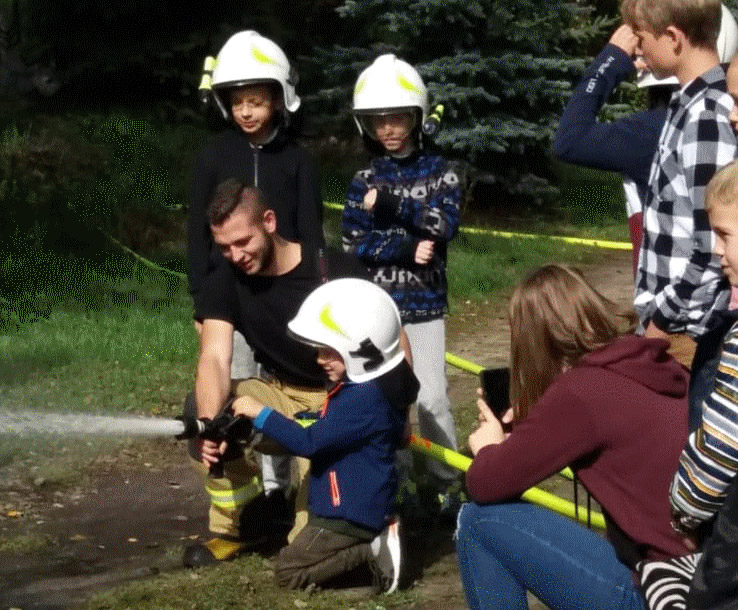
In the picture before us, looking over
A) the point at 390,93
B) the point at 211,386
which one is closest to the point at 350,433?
the point at 211,386

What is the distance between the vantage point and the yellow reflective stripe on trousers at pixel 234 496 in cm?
619

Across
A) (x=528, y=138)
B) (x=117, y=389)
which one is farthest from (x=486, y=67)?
(x=117, y=389)

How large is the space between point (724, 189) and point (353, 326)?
2.03 metres

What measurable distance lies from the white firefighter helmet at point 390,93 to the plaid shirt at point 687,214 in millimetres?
2022

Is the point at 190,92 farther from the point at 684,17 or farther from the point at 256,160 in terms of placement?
the point at 684,17

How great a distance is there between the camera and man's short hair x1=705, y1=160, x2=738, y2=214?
3768 millimetres

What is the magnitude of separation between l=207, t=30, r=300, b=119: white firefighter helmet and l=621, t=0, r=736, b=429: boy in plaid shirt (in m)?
2.17

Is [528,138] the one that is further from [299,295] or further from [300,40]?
[299,295]

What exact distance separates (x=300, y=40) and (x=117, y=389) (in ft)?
31.6

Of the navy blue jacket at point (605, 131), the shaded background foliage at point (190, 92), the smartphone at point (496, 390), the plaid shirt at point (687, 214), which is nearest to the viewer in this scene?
the plaid shirt at point (687, 214)

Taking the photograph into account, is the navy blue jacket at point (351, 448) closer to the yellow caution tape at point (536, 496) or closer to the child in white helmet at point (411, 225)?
the yellow caution tape at point (536, 496)

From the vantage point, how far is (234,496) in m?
6.19

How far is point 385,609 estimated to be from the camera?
562 cm

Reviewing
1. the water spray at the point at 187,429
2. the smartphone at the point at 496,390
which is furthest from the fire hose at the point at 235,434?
the smartphone at the point at 496,390
